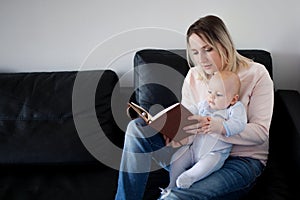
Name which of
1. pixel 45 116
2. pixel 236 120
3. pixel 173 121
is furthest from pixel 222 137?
pixel 45 116

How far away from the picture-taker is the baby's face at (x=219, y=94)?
1240mm

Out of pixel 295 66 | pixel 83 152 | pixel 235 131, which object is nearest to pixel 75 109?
pixel 83 152

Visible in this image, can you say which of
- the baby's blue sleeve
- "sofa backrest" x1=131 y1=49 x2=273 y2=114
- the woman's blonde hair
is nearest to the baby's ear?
the baby's blue sleeve

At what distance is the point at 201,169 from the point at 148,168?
0.63 feet

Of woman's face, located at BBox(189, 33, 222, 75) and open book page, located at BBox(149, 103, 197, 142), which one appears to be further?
woman's face, located at BBox(189, 33, 222, 75)

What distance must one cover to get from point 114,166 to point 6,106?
1.87 ft

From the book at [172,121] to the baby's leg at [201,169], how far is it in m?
0.11

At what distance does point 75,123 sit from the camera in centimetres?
165

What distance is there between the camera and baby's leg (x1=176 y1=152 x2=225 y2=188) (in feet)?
4.00

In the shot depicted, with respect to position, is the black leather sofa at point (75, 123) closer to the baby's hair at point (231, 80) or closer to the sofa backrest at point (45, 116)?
the sofa backrest at point (45, 116)

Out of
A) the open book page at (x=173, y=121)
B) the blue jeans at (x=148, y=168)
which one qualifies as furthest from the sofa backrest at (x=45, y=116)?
the open book page at (x=173, y=121)

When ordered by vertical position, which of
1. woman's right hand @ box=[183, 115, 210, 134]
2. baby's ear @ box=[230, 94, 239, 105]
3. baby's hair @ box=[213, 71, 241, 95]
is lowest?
woman's right hand @ box=[183, 115, 210, 134]

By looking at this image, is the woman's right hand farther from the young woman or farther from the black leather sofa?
the black leather sofa

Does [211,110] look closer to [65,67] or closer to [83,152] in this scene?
Answer: [83,152]
